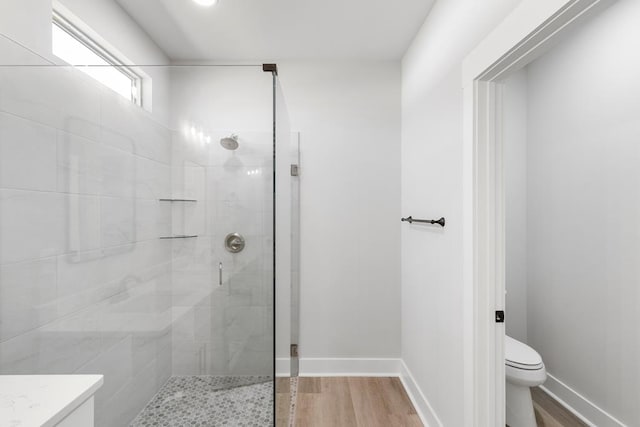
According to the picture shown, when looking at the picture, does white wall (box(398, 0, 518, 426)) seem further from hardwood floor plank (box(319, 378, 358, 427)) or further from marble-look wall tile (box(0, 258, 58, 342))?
marble-look wall tile (box(0, 258, 58, 342))

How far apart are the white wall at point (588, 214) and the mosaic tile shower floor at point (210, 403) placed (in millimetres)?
1899

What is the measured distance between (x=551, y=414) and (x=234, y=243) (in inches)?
87.7

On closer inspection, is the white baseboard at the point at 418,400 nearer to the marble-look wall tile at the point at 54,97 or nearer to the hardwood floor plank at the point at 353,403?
the hardwood floor plank at the point at 353,403

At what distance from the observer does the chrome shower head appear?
1.41m

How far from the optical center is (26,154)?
1227 mm

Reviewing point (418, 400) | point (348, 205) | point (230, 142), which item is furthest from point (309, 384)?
point (230, 142)

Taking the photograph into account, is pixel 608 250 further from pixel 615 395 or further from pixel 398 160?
pixel 398 160

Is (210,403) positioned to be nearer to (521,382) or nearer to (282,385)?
(282,385)

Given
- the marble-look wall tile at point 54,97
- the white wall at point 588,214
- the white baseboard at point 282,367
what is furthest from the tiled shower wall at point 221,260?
the white wall at point 588,214

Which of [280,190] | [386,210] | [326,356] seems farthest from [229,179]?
[326,356]

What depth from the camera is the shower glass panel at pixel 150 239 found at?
126 centimetres

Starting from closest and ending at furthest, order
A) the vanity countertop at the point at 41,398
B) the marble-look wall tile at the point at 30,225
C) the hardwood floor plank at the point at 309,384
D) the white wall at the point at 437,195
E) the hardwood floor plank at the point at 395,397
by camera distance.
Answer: the vanity countertop at the point at 41,398, the marble-look wall tile at the point at 30,225, the white wall at the point at 437,195, the hardwood floor plank at the point at 395,397, the hardwood floor plank at the point at 309,384

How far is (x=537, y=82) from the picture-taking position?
2359 mm

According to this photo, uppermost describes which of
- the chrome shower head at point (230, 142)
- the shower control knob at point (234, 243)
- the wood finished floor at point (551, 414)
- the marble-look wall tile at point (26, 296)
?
the chrome shower head at point (230, 142)
